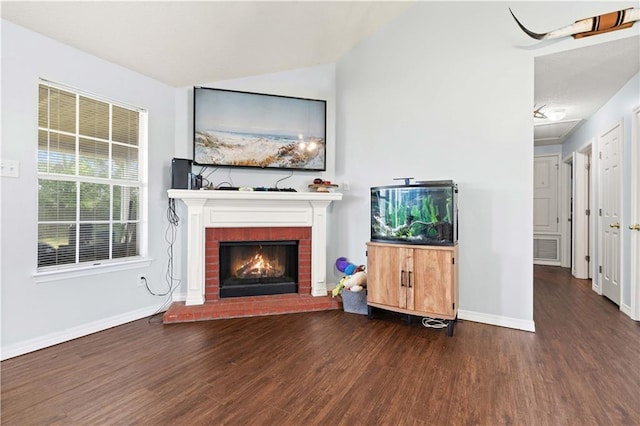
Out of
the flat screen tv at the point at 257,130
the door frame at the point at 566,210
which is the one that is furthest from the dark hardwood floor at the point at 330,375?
the door frame at the point at 566,210

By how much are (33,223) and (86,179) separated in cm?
55

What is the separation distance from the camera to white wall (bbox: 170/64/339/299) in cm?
344

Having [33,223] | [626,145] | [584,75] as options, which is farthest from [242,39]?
[626,145]

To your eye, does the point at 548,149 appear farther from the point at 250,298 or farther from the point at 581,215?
the point at 250,298

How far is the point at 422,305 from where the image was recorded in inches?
106

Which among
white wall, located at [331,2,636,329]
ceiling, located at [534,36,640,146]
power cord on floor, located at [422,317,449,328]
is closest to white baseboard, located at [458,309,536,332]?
white wall, located at [331,2,636,329]

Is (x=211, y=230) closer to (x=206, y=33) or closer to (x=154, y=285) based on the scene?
(x=154, y=285)

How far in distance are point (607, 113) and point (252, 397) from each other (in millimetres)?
4866

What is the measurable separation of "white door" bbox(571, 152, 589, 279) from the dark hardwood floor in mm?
2243

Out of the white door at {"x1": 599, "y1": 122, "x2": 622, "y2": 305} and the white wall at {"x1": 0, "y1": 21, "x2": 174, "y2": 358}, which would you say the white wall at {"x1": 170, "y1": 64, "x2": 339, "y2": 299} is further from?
the white door at {"x1": 599, "y1": 122, "x2": 622, "y2": 305}

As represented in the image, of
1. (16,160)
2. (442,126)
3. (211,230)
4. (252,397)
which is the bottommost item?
(252,397)

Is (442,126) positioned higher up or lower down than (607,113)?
lower down

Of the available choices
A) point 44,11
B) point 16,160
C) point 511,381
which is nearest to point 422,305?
point 511,381

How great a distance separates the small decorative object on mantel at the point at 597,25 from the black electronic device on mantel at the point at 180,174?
3.30 m
